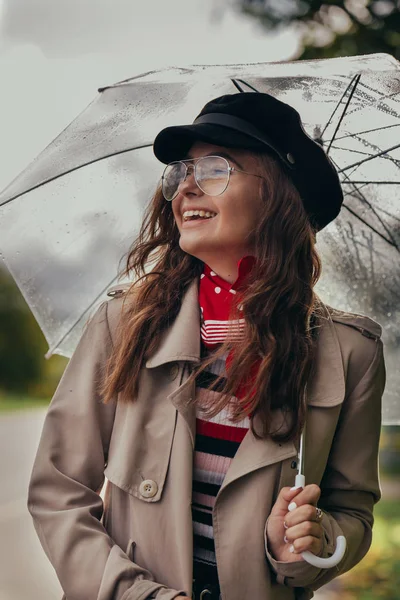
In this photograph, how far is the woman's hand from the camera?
199 centimetres

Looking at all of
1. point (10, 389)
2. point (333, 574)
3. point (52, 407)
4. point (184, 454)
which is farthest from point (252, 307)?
point (10, 389)

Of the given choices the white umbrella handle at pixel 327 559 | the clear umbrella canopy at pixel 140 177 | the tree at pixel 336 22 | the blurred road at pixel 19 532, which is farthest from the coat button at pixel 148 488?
the tree at pixel 336 22

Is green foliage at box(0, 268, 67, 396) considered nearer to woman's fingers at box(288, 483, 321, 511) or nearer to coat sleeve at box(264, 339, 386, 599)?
coat sleeve at box(264, 339, 386, 599)

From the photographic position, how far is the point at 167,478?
213 cm

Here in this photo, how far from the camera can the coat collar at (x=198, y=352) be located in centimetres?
221

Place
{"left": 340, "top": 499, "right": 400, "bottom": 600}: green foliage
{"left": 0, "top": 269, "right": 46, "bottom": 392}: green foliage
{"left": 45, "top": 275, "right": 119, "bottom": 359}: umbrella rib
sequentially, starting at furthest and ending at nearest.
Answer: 1. {"left": 0, "top": 269, "right": 46, "bottom": 392}: green foliage
2. {"left": 340, "top": 499, "right": 400, "bottom": 600}: green foliage
3. {"left": 45, "top": 275, "right": 119, "bottom": 359}: umbrella rib

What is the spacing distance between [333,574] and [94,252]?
3.60 feet

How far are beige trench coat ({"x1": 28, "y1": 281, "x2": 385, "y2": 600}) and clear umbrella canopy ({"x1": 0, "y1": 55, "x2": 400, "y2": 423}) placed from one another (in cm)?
31

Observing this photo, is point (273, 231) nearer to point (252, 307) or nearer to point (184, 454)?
point (252, 307)

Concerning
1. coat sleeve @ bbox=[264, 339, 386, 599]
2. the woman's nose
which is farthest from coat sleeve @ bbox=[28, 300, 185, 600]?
coat sleeve @ bbox=[264, 339, 386, 599]

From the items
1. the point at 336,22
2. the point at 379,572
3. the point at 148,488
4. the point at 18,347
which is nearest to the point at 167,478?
the point at 148,488

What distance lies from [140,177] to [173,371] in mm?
637

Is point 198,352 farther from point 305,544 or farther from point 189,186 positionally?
point 305,544

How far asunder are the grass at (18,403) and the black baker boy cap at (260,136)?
5112 millimetres
